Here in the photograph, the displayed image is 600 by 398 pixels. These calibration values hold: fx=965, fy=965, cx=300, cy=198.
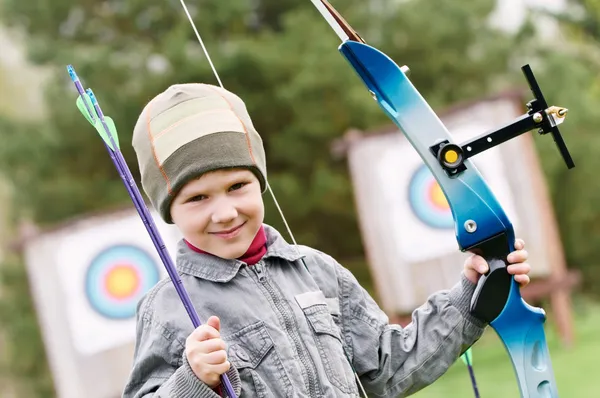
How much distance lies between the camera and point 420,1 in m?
8.21

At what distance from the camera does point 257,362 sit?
1.23 meters

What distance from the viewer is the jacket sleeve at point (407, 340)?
136 centimetres

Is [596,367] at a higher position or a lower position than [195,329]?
lower

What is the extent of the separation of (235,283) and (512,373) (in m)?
4.34

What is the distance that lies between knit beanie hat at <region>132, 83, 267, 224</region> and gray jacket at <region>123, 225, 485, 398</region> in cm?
11

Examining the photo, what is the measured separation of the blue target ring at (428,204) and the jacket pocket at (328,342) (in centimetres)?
443

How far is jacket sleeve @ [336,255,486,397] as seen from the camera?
136cm

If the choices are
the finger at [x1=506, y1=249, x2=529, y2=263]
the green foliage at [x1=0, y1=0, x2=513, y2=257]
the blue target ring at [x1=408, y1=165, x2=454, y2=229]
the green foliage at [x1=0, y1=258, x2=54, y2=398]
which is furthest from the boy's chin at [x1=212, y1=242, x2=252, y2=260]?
the green foliage at [x1=0, y1=258, x2=54, y2=398]

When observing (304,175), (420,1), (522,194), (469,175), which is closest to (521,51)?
(420,1)

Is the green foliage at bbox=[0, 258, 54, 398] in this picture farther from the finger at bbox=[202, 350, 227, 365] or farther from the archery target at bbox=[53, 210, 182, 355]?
the finger at bbox=[202, 350, 227, 365]

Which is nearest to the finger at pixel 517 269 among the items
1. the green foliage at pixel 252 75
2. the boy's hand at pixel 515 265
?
the boy's hand at pixel 515 265

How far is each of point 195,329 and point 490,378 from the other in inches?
172

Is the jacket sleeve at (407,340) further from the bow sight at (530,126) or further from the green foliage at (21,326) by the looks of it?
the green foliage at (21,326)

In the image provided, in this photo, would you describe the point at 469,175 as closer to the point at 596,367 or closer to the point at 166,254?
the point at 166,254
